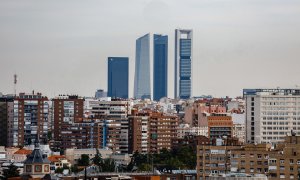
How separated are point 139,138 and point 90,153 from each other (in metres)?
8.43

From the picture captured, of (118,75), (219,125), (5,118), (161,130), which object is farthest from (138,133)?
(118,75)

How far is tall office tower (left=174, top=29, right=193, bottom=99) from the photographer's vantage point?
618 feet

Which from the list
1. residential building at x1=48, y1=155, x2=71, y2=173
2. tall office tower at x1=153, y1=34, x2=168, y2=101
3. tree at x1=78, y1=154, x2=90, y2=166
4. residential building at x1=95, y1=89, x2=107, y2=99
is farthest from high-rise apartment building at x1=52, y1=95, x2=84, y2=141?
tall office tower at x1=153, y1=34, x2=168, y2=101

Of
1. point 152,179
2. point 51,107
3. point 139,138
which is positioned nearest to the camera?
point 152,179

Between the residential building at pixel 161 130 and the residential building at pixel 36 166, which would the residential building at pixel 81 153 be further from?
the residential building at pixel 36 166

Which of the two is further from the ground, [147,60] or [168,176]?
[147,60]

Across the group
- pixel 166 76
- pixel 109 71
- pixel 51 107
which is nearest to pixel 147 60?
pixel 166 76

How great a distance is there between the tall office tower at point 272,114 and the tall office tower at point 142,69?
103 metres

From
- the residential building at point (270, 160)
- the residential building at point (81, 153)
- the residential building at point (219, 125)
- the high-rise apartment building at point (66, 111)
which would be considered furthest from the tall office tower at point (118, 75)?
the residential building at point (270, 160)

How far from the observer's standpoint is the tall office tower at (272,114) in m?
81.4

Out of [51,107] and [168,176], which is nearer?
[168,176]

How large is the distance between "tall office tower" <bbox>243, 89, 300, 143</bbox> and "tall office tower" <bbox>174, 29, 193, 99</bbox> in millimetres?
103601

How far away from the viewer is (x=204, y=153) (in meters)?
51.6

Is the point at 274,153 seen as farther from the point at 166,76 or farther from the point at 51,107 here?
the point at 166,76
